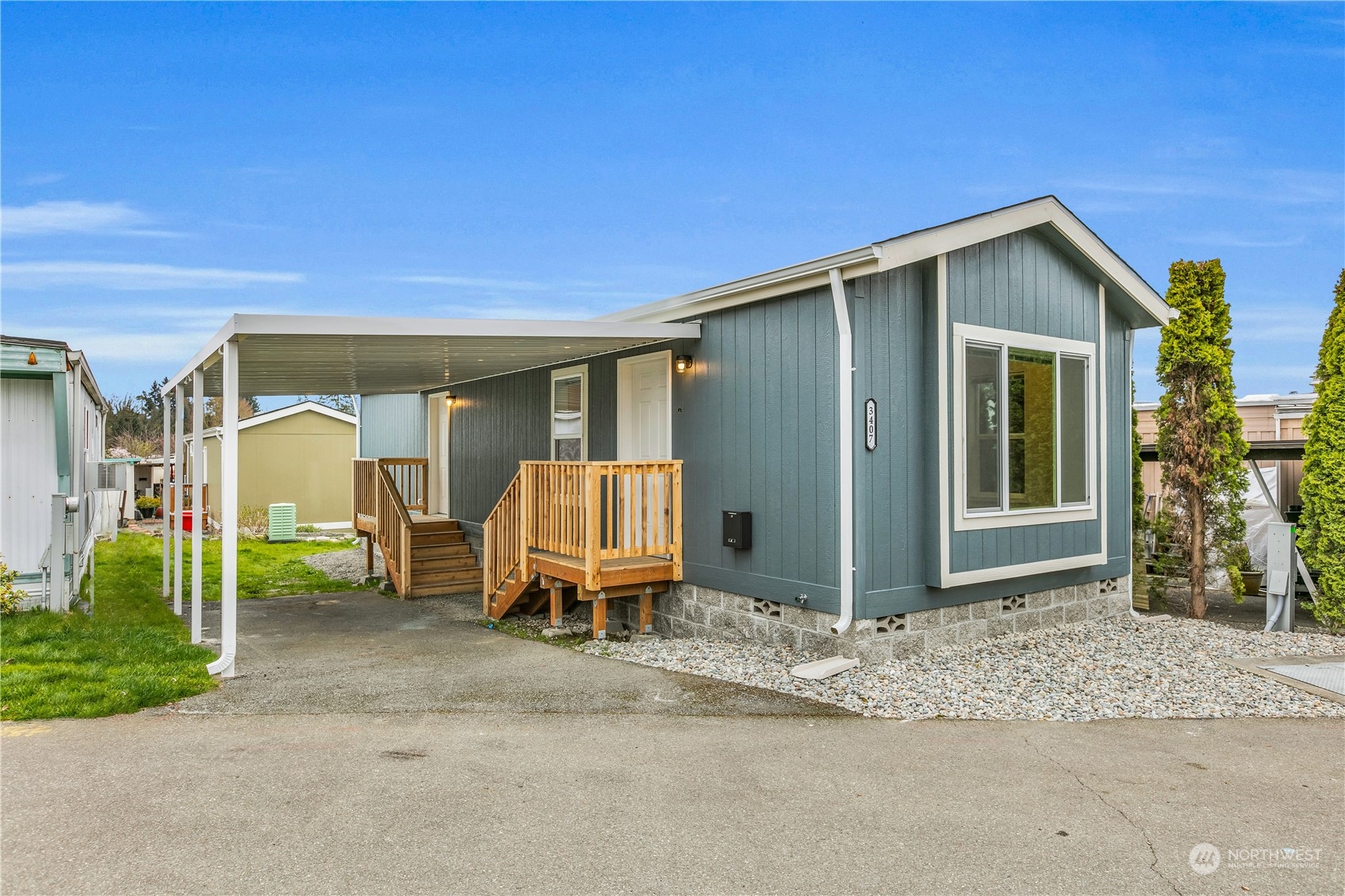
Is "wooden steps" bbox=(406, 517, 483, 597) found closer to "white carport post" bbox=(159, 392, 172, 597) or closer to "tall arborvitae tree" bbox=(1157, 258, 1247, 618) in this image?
"white carport post" bbox=(159, 392, 172, 597)

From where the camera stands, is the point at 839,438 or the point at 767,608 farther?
the point at 767,608

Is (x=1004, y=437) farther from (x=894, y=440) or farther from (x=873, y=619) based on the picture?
(x=873, y=619)

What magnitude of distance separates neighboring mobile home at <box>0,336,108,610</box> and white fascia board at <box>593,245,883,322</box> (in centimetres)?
493

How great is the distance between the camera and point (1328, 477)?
7562 millimetres

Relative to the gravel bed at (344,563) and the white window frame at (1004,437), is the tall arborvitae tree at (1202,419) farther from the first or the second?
the gravel bed at (344,563)

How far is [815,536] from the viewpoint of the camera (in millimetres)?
5957

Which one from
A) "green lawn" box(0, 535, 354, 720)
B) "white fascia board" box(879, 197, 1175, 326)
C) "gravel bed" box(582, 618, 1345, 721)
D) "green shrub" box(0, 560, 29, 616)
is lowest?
"gravel bed" box(582, 618, 1345, 721)

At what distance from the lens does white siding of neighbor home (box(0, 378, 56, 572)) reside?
7293 millimetres

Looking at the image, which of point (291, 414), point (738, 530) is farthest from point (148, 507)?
point (738, 530)

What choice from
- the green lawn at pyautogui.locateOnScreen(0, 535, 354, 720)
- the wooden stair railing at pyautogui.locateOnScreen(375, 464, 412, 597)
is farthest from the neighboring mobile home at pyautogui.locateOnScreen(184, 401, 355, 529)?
the green lawn at pyautogui.locateOnScreen(0, 535, 354, 720)

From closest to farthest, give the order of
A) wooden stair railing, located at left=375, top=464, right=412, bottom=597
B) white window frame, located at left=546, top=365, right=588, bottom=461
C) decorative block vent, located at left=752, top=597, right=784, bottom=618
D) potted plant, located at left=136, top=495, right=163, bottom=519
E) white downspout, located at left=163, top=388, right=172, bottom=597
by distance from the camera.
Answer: decorative block vent, located at left=752, top=597, right=784, bottom=618
white downspout, located at left=163, top=388, right=172, bottom=597
white window frame, located at left=546, top=365, right=588, bottom=461
wooden stair railing, located at left=375, top=464, right=412, bottom=597
potted plant, located at left=136, top=495, right=163, bottom=519

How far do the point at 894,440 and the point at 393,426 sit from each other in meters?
11.4

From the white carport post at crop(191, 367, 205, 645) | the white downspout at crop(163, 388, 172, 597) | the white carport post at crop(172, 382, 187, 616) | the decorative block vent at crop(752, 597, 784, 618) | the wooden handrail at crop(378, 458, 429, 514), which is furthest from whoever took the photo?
the wooden handrail at crop(378, 458, 429, 514)

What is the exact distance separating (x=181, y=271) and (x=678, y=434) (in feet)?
75.3
